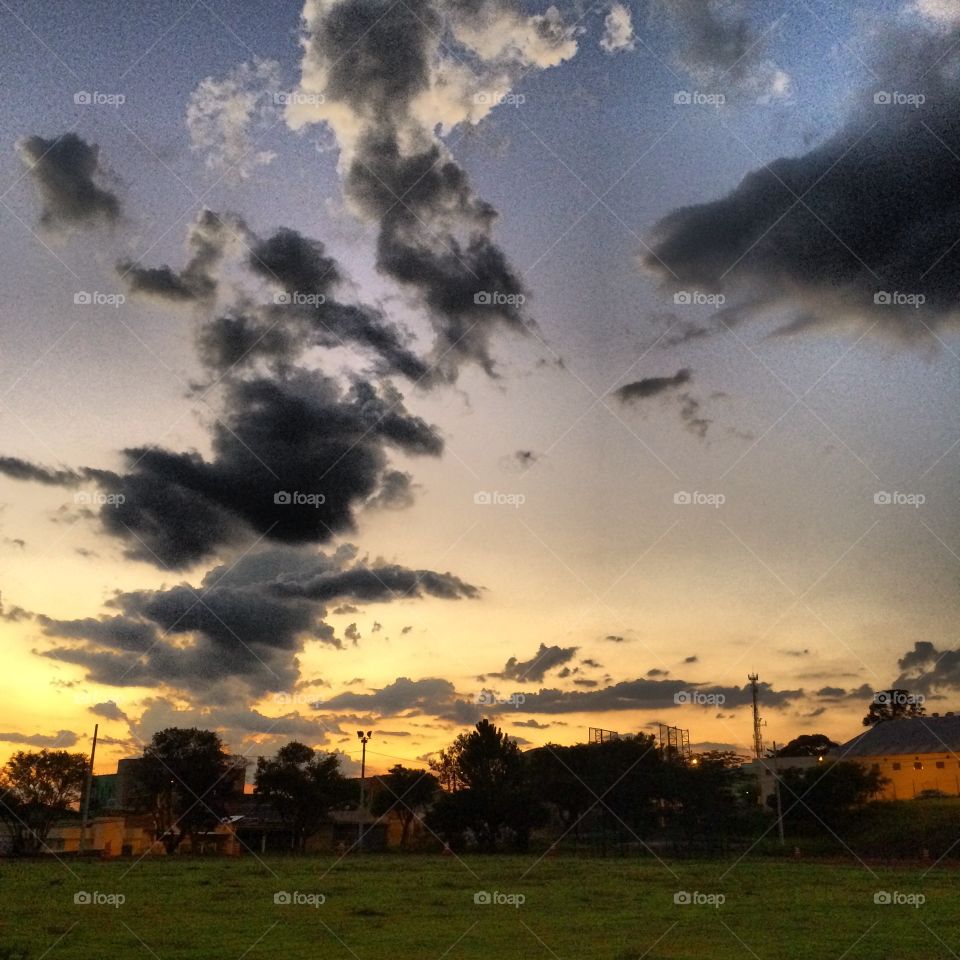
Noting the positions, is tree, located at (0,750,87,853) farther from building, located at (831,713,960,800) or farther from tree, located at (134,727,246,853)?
building, located at (831,713,960,800)

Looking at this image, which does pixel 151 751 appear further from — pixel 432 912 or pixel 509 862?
pixel 432 912

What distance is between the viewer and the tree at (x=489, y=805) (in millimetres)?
76438

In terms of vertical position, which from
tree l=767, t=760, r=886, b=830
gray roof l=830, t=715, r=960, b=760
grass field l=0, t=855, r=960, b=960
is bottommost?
grass field l=0, t=855, r=960, b=960

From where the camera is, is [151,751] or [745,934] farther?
[151,751]

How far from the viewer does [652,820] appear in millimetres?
74250

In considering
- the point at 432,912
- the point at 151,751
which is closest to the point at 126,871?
the point at 432,912

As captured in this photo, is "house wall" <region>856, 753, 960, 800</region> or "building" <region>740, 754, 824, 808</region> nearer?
"house wall" <region>856, 753, 960, 800</region>

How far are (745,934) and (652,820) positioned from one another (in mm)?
53295

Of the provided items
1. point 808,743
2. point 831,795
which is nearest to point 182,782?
point 831,795

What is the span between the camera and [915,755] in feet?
280

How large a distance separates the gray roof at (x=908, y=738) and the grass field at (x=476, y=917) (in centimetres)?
4506

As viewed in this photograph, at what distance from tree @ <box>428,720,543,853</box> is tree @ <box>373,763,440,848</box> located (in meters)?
14.4

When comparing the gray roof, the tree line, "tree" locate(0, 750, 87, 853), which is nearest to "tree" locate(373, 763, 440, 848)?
the tree line

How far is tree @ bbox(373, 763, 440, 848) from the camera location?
93.5m
